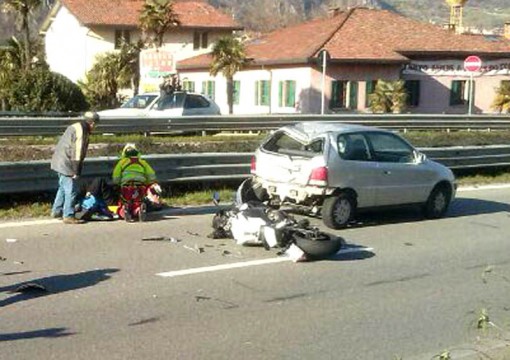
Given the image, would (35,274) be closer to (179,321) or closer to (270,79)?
(179,321)

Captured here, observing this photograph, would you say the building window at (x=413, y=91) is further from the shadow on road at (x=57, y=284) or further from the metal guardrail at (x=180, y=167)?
the shadow on road at (x=57, y=284)

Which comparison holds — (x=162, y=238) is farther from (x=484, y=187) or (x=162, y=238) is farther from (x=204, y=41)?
(x=204, y=41)

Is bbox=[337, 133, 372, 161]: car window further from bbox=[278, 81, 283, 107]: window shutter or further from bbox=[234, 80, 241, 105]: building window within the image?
bbox=[234, 80, 241, 105]: building window

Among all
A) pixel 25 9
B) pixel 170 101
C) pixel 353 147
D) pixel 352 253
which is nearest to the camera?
pixel 352 253

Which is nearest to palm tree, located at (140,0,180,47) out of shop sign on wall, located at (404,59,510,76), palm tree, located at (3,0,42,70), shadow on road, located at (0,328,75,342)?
palm tree, located at (3,0,42,70)

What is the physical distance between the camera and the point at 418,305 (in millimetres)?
7250

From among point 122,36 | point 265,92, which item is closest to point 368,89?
point 265,92

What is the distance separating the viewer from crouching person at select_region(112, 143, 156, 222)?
1100 centimetres

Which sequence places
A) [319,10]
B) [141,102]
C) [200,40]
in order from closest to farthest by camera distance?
1. [141,102]
2. [200,40]
3. [319,10]

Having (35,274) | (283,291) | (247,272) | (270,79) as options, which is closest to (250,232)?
(247,272)

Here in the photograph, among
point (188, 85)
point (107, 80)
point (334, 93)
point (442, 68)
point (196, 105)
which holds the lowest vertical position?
point (196, 105)

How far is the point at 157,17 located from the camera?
45.9 meters

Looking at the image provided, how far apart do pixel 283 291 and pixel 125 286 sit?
4.88 feet

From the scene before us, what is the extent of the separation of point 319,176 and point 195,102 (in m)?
15.6
